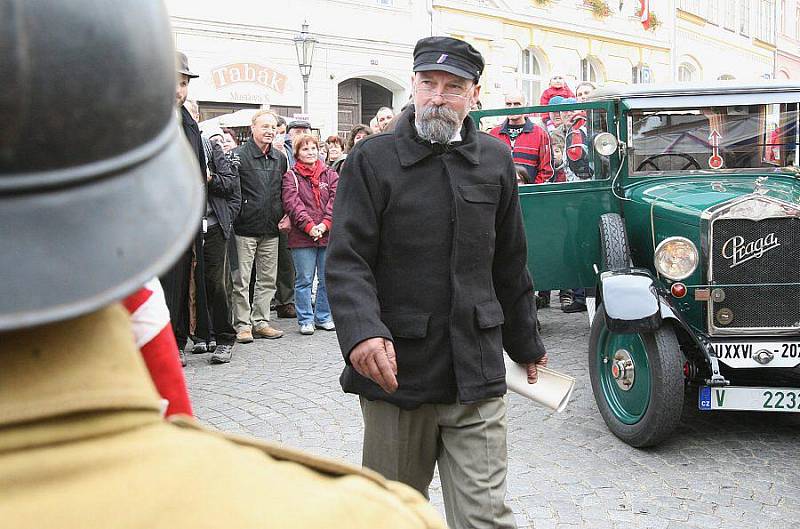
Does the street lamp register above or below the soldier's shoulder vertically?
above

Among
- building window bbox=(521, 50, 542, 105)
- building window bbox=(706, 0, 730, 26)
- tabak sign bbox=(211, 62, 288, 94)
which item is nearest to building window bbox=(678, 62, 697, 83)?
building window bbox=(706, 0, 730, 26)

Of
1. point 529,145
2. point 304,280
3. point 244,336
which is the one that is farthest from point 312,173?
point 529,145

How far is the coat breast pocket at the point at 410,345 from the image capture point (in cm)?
279

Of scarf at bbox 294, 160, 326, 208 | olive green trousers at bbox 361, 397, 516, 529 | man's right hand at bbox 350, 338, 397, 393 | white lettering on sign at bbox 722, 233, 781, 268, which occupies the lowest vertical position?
olive green trousers at bbox 361, 397, 516, 529

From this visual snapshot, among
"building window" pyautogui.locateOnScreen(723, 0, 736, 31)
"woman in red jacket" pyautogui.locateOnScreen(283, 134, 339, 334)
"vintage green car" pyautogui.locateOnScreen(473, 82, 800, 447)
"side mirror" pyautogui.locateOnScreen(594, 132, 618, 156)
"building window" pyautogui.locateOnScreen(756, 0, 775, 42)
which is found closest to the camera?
"vintage green car" pyautogui.locateOnScreen(473, 82, 800, 447)

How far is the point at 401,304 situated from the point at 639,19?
87.0ft

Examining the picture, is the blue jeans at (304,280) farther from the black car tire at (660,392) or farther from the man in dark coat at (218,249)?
the black car tire at (660,392)

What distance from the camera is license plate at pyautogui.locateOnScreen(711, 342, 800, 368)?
4.99 metres

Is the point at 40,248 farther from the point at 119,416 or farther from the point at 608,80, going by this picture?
the point at 608,80

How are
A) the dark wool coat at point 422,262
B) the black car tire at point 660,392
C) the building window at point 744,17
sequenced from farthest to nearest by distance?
the building window at point 744,17 → the black car tire at point 660,392 → the dark wool coat at point 422,262

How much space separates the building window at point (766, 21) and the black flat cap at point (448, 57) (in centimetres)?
3598

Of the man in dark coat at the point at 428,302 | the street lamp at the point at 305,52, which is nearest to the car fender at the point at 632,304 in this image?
the man in dark coat at the point at 428,302

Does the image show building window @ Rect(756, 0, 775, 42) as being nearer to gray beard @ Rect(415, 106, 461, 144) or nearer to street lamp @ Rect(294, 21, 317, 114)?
street lamp @ Rect(294, 21, 317, 114)

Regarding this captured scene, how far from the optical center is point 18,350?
2.36 ft
